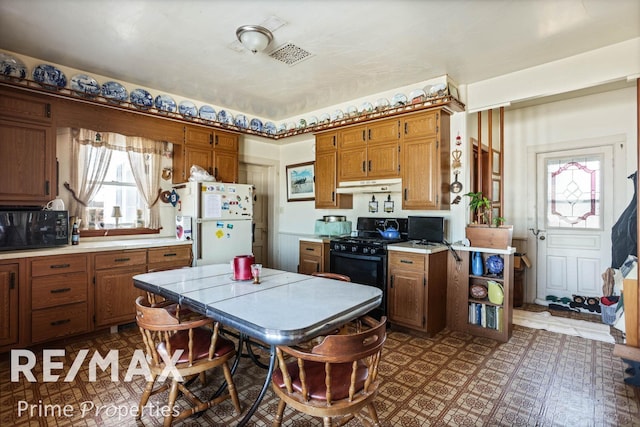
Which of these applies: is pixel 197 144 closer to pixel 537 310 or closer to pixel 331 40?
pixel 331 40

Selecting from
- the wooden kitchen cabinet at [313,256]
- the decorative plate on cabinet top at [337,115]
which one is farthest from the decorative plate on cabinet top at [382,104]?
the wooden kitchen cabinet at [313,256]

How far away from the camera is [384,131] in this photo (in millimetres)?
3971

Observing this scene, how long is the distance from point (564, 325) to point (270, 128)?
15.3 ft

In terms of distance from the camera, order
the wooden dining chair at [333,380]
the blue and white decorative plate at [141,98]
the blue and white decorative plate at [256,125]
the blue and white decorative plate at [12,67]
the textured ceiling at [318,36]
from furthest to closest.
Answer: the blue and white decorative plate at [256,125] → the blue and white decorative plate at [141,98] → the blue and white decorative plate at [12,67] → the textured ceiling at [318,36] → the wooden dining chair at [333,380]

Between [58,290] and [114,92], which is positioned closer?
[58,290]

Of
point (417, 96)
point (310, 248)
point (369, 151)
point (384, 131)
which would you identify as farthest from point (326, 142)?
point (310, 248)

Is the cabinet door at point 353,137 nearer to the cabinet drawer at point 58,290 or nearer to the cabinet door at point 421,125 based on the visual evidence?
the cabinet door at point 421,125

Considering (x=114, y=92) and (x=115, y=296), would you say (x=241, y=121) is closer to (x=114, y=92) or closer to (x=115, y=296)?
(x=114, y=92)

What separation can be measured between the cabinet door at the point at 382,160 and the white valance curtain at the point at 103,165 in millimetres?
2754

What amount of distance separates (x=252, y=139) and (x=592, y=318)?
5180mm

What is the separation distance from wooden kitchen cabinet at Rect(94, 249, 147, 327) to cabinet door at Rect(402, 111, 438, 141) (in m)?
3.29

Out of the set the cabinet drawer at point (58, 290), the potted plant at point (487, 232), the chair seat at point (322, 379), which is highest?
the potted plant at point (487, 232)

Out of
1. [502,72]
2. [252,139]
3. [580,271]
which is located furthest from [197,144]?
[580,271]

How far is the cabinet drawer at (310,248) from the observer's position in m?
4.23
